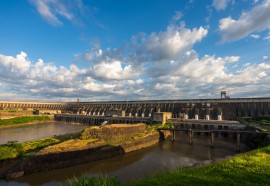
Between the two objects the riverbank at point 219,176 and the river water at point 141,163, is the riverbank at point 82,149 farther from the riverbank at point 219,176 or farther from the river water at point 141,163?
the riverbank at point 219,176

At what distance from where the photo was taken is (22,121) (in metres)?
82.8

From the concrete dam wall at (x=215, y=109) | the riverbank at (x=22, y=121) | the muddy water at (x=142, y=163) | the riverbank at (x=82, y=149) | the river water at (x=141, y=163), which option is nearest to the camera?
the river water at (x=141, y=163)

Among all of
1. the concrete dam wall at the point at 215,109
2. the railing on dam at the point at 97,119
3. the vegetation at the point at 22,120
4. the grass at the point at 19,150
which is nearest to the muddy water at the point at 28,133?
the vegetation at the point at 22,120

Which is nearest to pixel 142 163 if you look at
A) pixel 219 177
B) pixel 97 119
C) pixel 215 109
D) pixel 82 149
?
pixel 82 149

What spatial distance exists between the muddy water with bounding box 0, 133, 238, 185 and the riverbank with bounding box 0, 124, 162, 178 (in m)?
0.99

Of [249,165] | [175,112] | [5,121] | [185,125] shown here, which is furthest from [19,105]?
[249,165]

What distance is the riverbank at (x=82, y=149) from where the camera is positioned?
24.8 m

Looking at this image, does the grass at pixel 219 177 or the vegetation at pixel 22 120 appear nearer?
the grass at pixel 219 177

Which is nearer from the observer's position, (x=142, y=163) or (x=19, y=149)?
(x=19, y=149)

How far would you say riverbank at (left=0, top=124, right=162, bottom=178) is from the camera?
24788 mm

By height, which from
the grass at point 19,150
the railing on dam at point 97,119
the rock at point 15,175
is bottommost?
the rock at point 15,175

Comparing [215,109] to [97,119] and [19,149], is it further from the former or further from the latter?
[19,149]

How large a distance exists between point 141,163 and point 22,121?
70.4 metres

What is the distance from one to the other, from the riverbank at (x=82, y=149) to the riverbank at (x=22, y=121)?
53.1 m
